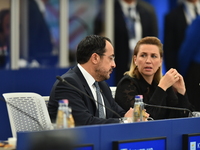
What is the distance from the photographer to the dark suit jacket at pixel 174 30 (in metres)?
8.02

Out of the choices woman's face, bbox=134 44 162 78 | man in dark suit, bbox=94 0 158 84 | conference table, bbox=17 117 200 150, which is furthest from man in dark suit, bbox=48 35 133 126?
man in dark suit, bbox=94 0 158 84

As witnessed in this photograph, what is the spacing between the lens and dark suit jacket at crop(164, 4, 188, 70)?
802cm

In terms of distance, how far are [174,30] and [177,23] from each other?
4.4 inches

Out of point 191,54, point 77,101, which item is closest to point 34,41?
point 191,54

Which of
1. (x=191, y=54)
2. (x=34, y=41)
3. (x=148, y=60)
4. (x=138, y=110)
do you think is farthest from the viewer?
(x=191, y=54)

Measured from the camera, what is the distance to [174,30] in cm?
803

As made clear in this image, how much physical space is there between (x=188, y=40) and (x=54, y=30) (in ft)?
6.87

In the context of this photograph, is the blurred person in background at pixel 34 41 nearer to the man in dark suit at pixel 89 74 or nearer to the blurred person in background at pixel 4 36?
the blurred person in background at pixel 4 36

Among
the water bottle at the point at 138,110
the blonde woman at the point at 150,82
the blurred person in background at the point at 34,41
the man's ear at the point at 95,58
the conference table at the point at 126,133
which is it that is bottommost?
the conference table at the point at 126,133

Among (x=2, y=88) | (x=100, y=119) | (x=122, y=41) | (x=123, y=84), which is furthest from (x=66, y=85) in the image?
(x=122, y=41)

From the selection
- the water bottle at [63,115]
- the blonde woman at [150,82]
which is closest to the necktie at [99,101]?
the blonde woman at [150,82]

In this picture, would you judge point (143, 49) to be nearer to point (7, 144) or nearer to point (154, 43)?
point (154, 43)

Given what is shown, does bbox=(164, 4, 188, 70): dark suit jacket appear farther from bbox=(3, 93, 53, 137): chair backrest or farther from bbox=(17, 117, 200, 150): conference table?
bbox=(17, 117, 200, 150): conference table

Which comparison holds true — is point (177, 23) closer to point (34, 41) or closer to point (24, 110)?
point (34, 41)
